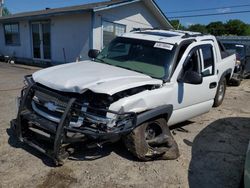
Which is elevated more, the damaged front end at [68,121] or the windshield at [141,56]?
the windshield at [141,56]

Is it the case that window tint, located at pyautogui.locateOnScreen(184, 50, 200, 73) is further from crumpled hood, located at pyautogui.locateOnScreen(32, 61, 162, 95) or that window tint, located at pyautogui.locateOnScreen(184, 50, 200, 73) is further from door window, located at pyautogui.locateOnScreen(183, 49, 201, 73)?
crumpled hood, located at pyautogui.locateOnScreen(32, 61, 162, 95)

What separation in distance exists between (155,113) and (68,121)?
4.43ft

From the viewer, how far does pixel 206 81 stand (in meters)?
5.61

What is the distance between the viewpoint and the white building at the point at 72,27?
13906 millimetres

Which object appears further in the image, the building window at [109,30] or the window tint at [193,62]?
the building window at [109,30]

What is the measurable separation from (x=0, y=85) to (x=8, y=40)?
37.5 feet

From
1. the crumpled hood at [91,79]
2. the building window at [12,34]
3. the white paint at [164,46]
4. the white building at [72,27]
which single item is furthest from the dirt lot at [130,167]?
the building window at [12,34]

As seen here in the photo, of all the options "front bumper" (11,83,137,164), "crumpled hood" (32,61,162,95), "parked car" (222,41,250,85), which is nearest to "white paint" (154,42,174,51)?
"crumpled hood" (32,61,162,95)

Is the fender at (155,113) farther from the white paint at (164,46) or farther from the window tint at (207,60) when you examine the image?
the window tint at (207,60)

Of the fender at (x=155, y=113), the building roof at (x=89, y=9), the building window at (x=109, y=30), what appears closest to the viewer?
the fender at (x=155, y=113)

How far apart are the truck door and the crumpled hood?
24.4 inches

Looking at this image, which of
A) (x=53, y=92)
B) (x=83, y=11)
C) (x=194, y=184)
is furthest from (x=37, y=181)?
(x=83, y=11)

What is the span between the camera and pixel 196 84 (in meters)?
4.91

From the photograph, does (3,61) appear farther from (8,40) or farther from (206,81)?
(206,81)
